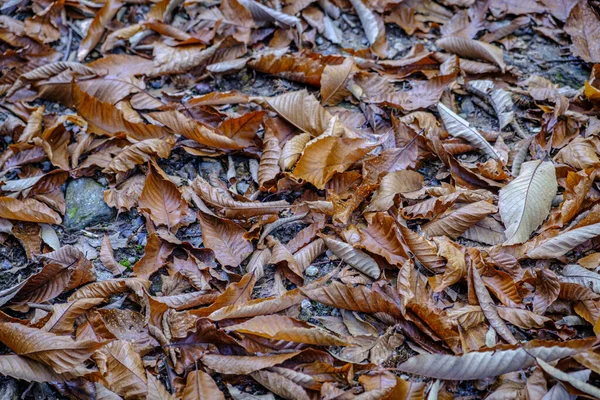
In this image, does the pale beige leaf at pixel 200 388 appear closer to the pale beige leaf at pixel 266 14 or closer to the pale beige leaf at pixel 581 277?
the pale beige leaf at pixel 581 277

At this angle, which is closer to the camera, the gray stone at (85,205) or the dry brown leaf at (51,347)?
the dry brown leaf at (51,347)

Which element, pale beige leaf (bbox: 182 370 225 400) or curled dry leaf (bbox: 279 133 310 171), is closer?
pale beige leaf (bbox: 182 370 225 400)

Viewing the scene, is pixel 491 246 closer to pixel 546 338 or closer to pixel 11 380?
pixel 546 338

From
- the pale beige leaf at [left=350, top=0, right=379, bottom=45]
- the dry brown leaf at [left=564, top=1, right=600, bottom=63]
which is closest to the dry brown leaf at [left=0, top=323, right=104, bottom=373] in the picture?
the pale beige leaf at [left=350, top=0, right=379, bottom=45]

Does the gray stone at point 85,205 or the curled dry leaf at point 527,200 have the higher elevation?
the curled dry leaf at point 527,200

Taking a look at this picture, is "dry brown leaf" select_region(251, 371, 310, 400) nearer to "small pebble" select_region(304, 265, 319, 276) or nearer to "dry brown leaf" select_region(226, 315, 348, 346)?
"dry brown leaf" select_region(226, 315, 348, 346)

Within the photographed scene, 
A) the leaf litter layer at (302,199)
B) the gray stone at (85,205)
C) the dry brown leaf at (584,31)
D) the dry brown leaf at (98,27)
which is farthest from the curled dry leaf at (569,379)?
the dry brown leaf at (98,27)

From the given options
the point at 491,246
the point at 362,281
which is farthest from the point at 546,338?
the point at 362,281
